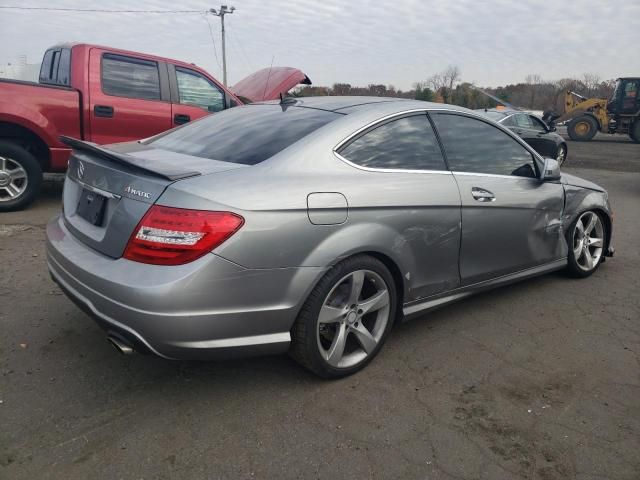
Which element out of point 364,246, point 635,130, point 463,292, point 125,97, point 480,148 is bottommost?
point 463,292

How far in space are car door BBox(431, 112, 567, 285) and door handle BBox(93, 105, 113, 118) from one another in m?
4.30

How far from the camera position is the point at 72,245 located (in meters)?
2.63

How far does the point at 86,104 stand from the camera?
5.94 metres

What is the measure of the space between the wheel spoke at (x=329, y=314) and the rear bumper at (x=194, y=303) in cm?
17

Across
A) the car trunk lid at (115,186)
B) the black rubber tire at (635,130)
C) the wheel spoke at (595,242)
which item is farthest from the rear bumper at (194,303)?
the black rubber tire at (635,130)

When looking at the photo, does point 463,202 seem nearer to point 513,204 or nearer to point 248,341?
point 513,204

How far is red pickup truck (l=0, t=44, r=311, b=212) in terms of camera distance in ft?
18.5

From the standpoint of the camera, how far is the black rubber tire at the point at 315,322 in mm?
2506

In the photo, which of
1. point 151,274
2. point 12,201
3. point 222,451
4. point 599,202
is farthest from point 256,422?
point 12,201

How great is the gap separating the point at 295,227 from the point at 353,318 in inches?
26.2

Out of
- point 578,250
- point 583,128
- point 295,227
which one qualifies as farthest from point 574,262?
point 583,128

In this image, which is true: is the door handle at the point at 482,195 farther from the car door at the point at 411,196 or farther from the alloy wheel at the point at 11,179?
the alloy wheel at the point at 11,179

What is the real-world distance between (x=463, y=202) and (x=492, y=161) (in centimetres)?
57

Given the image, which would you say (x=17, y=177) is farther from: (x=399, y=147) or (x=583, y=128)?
(x=583, y=128)
